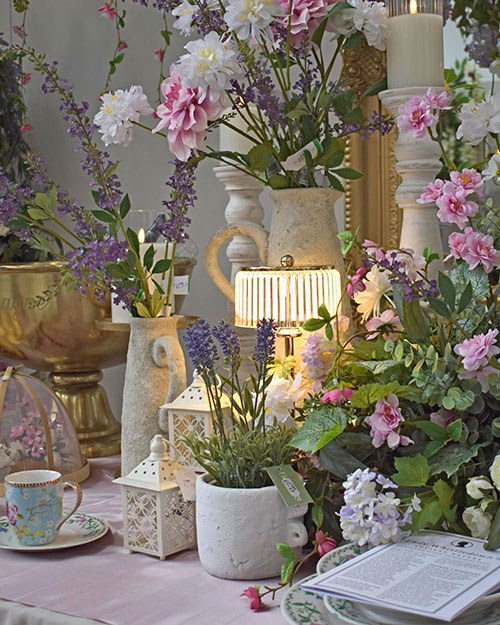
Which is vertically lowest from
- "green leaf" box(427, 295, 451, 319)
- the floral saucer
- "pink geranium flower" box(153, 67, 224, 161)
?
the floral saucer

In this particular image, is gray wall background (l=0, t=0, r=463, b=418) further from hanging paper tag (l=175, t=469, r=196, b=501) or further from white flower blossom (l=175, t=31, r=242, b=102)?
hanging paper tag (l=175, t=469, r=196, b=501)

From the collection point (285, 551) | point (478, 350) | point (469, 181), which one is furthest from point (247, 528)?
point (469, 181)

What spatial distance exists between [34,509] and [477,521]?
0.44 meters

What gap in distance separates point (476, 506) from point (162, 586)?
0.30 meters

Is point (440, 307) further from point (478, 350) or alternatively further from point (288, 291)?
point (288, 291)

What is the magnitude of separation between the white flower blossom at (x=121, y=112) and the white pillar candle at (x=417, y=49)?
331mm

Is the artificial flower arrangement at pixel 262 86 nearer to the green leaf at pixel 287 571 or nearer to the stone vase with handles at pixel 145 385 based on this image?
the stone vase with handles at pixel 145 385

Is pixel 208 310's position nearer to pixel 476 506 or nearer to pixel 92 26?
pixel 92 26

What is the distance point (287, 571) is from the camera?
74cm

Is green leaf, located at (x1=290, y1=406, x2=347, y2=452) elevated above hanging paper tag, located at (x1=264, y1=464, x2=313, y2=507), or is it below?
above

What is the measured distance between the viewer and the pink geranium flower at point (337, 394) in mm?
800

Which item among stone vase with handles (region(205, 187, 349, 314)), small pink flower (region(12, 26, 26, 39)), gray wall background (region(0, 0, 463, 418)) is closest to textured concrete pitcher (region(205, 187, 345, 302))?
stone vase with handles (region(205, 187, 349, 314))

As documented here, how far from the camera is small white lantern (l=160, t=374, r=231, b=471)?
938 millimetres

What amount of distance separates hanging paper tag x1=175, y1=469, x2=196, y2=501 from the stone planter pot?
54mm
